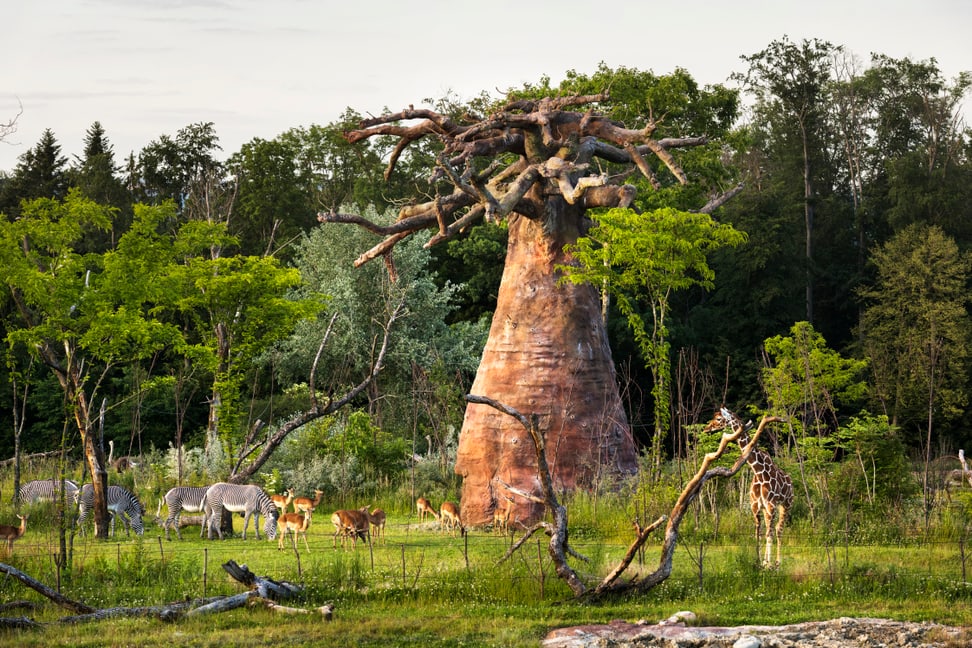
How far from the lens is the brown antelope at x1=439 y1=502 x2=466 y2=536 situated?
18.9m

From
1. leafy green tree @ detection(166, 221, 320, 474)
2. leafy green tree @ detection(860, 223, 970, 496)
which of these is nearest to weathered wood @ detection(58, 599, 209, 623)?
leafy green tree @ detection(166, 221, 320, 474)

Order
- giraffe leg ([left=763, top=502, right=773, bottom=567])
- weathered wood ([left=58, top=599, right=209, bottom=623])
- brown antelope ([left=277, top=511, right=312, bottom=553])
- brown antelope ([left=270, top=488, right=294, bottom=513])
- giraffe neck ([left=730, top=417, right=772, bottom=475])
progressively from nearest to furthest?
weathered wood ([left=58, top=599, right=209, bottom=623])
giraffe leg ([left=763, top=502, right=773, bottom=567])
giraffe neck ([left=730, top=417, right=772, bottom=475])
brown antelope ([left=277, top=511, right=312, bottom=553])
brown antelope ([left=270, top=488, right=294, bottom=513])

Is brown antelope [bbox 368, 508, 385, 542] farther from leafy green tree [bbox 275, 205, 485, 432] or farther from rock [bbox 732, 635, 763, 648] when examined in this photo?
leafy green tree [bbox 275, 205, 485, 432]

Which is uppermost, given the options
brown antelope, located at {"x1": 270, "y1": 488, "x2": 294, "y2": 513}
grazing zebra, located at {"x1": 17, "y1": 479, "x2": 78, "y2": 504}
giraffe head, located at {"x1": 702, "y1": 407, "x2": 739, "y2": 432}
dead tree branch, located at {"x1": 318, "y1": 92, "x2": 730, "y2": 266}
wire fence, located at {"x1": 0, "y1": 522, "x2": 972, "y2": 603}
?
dead tree branch, located at {"x1": 318, "y1": 92, "x2": 730, "y2": 266}

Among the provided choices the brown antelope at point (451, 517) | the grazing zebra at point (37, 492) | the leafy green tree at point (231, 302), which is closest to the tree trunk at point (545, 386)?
the brown antelope at point (451, 517)

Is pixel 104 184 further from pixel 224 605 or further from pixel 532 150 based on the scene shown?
pixel 224 605

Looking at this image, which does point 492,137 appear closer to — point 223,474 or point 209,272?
point 209,272

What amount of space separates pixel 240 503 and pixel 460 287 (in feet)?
61.6

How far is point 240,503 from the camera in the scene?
1908 centimetres

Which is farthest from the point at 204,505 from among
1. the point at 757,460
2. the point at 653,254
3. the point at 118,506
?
the point at 757,460

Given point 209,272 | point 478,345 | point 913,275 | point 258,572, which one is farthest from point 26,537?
point 913,275

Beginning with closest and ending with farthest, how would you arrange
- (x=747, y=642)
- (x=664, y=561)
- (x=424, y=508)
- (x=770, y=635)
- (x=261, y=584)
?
(x=747, y=642)
(x=770, y=635)
(x=261, y=584)
(x=664, y=561)
(x=424, y=508)

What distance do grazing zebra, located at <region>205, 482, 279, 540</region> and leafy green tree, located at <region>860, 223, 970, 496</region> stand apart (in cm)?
2060

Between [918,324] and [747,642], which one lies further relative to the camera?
[918,324]
